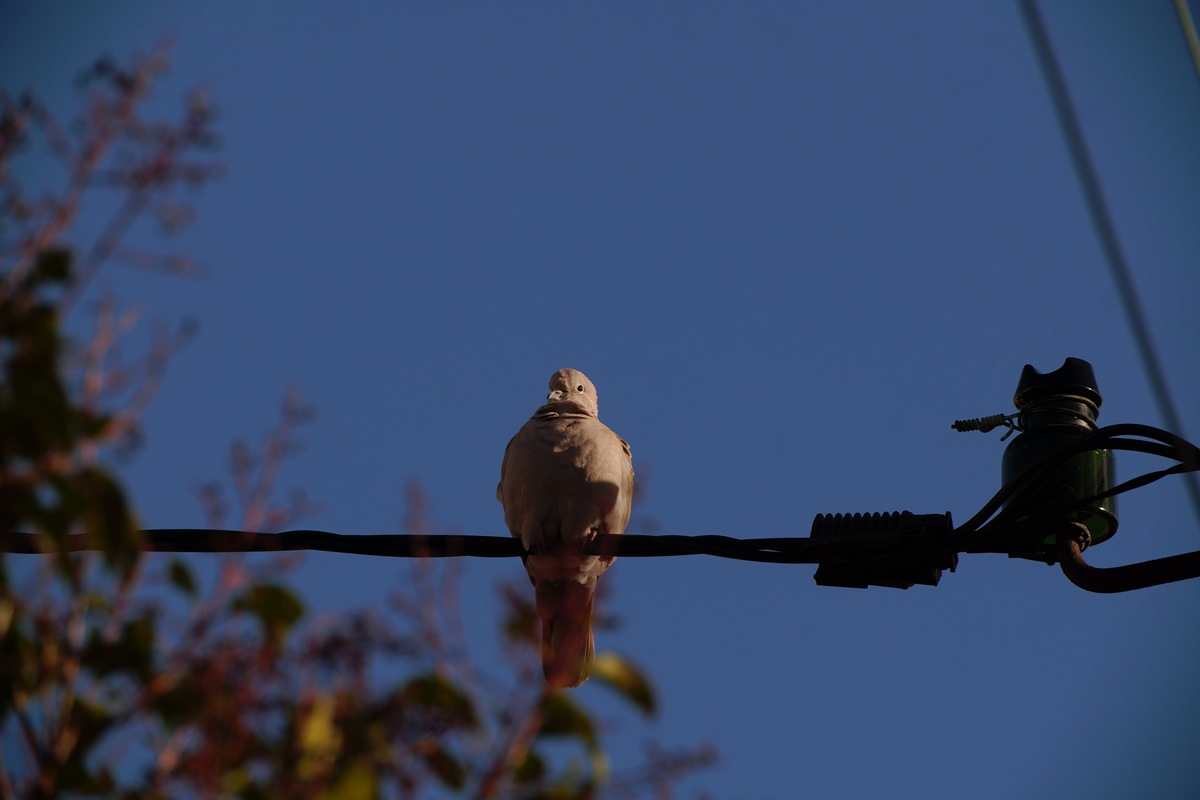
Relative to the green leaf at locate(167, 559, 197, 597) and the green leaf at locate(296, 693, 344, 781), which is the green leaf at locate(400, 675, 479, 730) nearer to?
the green leaf at locate(296, 693, 344, 781)

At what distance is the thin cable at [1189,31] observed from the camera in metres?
4.91

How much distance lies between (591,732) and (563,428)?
495 centimetres

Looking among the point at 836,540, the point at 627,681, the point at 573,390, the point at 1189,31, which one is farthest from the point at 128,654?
the point at 573,390

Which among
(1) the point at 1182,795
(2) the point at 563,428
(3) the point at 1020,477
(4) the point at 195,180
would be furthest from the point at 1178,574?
(1) the point at 1182,795

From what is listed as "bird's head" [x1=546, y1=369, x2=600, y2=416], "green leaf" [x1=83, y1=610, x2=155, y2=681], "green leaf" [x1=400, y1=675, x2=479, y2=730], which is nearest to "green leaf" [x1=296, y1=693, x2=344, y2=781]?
"green leaf" [x1=400, y1=675, x2=479, y2=730]

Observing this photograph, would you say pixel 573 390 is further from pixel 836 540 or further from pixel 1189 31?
pixel 1189 31

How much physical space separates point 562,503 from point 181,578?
448 cm

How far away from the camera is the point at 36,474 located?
2447mm

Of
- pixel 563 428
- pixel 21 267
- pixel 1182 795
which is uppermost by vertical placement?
pixel 563 428

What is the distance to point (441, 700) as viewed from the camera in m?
2.31

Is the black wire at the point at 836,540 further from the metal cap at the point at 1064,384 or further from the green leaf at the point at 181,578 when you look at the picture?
the green leaf at the point at 181,578

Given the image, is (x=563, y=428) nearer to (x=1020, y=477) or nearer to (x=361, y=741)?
(x=1020, y=477)

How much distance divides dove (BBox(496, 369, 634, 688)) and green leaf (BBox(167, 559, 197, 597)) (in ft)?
13.8

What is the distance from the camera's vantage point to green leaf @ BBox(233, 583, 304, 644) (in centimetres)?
248
